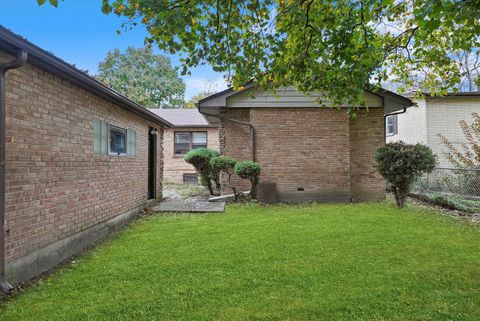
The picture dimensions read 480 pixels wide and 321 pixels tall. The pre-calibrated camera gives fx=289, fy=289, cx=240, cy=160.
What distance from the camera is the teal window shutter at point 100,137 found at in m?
5.77

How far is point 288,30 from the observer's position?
5.01 metres

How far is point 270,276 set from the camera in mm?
3797

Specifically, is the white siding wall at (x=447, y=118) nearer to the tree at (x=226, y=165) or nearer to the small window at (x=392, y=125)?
the small window at (x=392, y=125)

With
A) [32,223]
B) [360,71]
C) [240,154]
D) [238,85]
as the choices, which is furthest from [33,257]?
[240,154]

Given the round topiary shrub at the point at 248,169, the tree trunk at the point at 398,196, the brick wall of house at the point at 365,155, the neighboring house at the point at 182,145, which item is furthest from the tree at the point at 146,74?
the tree trunk at the point at 398,196

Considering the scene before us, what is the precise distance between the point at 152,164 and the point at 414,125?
12.7m

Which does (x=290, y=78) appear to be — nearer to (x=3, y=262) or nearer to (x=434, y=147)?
(x=3, y=262)


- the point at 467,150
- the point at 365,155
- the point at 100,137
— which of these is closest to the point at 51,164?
the point at 100,137

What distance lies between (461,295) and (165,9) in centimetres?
480

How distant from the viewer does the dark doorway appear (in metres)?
10.2

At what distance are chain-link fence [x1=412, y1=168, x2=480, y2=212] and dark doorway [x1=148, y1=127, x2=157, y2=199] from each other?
955 cm

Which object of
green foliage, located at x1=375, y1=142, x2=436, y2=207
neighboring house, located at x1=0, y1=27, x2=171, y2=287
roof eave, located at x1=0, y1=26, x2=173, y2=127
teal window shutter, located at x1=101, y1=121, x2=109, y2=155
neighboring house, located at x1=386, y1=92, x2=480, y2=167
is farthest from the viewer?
neighboring house, located at x1=386, y1=92, x2=480, y2=167

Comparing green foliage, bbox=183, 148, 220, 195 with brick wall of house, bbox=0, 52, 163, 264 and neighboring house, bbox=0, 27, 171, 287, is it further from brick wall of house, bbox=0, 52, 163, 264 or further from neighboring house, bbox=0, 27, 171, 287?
brick wall of house, bbox=0, 52, 163, 264

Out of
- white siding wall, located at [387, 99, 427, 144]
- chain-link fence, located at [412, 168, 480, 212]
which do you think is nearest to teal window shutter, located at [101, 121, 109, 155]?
chain-link fence, located at [412, 168, 480, 212]
